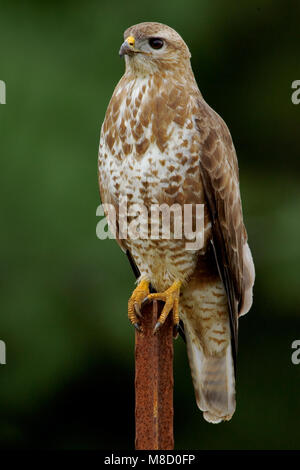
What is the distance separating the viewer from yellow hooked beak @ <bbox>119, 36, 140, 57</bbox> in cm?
267

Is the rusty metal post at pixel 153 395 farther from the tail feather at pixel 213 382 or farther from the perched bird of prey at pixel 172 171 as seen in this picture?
the tail feather at pixel 213 382

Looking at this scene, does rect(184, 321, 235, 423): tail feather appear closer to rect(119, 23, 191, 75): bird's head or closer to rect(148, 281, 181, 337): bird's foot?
rect(148, 281, 181, 337): bird's foot

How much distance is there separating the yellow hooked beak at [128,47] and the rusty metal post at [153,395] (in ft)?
3.02

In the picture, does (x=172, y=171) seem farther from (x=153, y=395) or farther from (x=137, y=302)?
(x=153, y=395)

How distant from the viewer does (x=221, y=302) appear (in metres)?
3.26

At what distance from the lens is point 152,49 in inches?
108

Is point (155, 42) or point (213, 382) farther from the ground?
point (155, 42)

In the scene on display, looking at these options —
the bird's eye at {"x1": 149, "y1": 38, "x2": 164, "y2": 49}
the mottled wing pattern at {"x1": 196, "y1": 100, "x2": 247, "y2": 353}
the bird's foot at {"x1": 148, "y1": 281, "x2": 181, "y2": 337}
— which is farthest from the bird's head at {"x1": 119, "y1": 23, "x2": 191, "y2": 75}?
the bird's foot at {"x1": 148, "y1": 281, "x2": 181, "y2": 337}

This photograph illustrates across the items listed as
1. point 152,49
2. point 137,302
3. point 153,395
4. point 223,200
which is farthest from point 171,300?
point 152,49

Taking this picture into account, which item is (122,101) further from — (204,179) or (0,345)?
(0,345)

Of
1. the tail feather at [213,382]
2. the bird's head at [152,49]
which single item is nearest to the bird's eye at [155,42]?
the bird's head at [152,49]

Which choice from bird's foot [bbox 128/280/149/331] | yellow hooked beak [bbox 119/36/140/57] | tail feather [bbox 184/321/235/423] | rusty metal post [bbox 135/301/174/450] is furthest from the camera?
tail feather [bbox 184/321/235/423]

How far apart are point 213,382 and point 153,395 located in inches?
32.2

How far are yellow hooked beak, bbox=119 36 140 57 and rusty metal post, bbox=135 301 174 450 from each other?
92 centimetres
